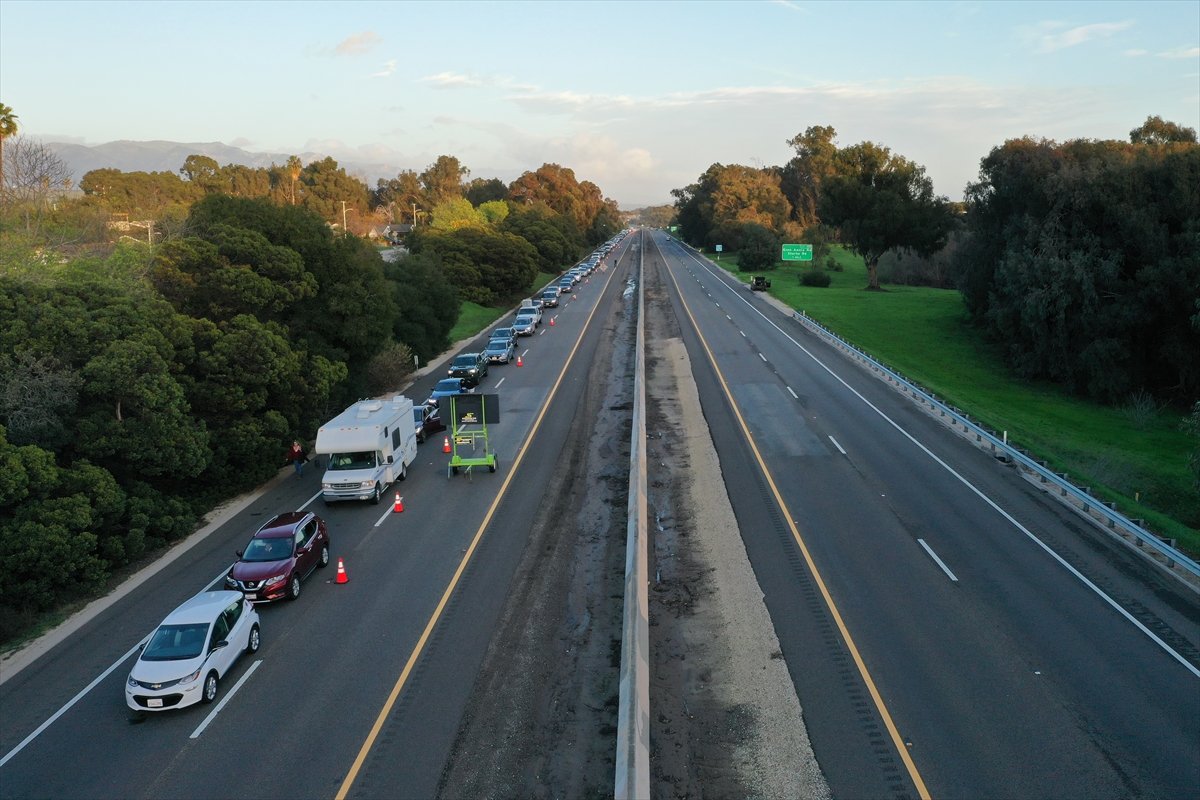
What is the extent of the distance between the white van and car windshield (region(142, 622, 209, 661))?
930cm

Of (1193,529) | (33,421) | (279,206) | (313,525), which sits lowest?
(1193,529)

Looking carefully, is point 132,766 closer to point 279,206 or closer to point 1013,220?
point 279,206

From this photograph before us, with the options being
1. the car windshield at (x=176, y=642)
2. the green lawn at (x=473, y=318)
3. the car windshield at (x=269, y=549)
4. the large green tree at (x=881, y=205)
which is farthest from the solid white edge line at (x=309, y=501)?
the large green tree at (x=881, y=205)

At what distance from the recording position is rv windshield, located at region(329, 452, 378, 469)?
2394 centimetres

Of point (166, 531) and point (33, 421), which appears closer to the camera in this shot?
point (33, 421)

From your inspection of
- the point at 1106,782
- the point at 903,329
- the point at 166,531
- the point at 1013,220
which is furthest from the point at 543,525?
the point at 903,329

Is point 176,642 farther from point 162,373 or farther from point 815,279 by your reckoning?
point 815,279

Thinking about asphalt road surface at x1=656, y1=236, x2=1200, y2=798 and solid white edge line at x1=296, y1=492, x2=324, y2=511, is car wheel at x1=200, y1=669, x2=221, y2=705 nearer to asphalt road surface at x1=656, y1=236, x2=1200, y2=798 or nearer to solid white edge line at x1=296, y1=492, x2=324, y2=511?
asphalt road surface at x1=656, y1=236, x2=1200, y2=798

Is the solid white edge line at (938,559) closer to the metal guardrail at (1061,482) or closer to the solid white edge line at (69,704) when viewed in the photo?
the metal guardrail at (1061,482)

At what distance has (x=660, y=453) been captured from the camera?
27.8 metres

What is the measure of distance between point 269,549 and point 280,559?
46 centimetres

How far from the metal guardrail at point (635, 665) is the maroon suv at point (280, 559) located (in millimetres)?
7095

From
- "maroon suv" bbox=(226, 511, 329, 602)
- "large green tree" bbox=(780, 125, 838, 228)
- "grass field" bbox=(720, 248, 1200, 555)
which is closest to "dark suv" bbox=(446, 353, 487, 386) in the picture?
"maroon suv" bbox=(226, 511, 329, 602)

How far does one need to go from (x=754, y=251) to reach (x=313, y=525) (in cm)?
9891
